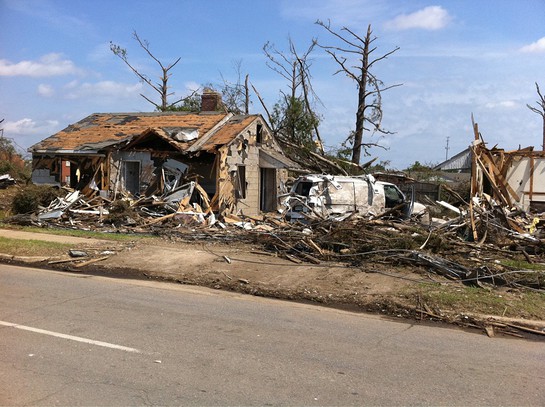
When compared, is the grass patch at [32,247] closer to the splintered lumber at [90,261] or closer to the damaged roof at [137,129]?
the splintered lumber at [90,261]

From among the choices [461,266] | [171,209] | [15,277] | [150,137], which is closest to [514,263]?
[461,266]

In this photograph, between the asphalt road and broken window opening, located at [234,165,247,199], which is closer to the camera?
the asphalt road

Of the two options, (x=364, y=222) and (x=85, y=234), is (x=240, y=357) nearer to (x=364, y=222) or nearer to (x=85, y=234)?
(x=364, y=222)

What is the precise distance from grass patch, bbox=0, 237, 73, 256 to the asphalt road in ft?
14.0

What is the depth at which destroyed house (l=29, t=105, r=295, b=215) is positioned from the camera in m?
19.4

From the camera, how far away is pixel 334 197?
48.2 ft

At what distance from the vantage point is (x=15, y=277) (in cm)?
976

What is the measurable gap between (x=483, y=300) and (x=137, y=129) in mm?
17185

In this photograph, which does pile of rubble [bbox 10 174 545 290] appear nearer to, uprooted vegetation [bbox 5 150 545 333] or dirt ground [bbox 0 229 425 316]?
uprooted vegetation [bbox 5 150 545 333]

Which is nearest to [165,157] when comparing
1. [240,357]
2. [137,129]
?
[137,129]

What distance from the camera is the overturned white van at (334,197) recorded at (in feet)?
46.9

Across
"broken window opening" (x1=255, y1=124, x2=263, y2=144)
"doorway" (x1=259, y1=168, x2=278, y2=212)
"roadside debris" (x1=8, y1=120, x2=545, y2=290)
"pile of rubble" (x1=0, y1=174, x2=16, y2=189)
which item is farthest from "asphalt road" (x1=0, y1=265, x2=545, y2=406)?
"pile of rubble" (x1=0, y1=174, x2=16, y2=189)

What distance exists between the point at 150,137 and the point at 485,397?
17.1m

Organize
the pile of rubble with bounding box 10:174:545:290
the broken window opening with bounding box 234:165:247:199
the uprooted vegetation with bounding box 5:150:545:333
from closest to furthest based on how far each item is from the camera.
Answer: the uprooted vegetation with bounding box 5:150:545:333
the pile of rubble with bounding box 10:174:545:290
the broken window opening with bounding box 234:165:247:199
